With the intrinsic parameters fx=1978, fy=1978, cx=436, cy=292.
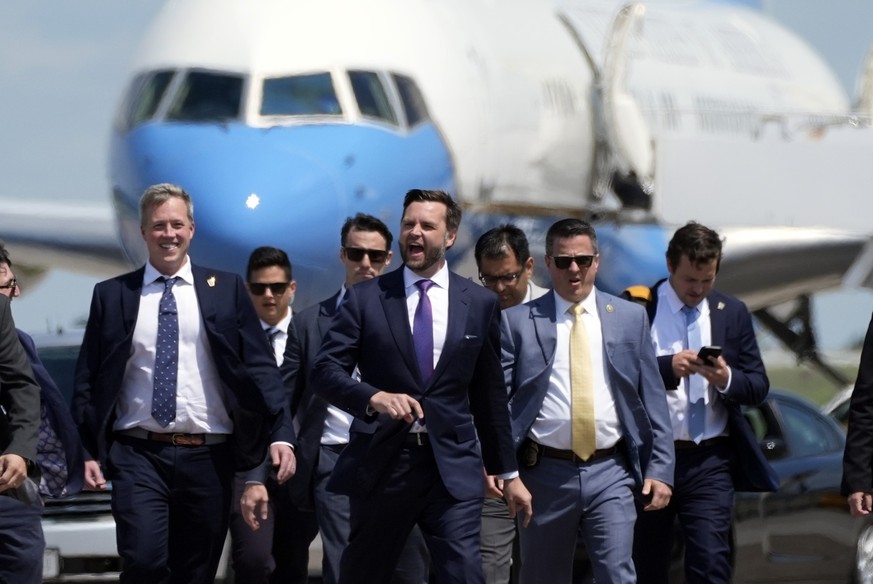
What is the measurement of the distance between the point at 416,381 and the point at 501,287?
2038 mm

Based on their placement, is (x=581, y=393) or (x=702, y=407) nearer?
(x=581, y=393)

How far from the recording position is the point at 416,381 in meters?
6.99

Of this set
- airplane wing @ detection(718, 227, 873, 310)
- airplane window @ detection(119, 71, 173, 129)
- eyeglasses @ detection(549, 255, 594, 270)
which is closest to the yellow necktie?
eyeglasses @ detection(549, 255, 594, 270)

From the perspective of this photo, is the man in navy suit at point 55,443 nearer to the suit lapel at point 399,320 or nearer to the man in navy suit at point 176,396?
the man in navy suit at point 176,396

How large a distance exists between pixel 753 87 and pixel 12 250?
930 centimetres

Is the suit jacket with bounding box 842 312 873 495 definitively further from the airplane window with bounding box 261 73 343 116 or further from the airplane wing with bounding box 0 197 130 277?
the airplane wing with bounding box 0 197 130 277

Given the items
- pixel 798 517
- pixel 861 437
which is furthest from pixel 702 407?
pixel 798 517

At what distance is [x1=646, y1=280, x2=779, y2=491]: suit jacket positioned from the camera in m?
8.33

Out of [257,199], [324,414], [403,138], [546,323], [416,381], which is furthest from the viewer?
[403,138]

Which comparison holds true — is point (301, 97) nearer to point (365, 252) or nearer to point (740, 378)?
point (365, 252)

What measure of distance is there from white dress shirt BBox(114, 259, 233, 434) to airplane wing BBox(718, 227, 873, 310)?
1188 cm

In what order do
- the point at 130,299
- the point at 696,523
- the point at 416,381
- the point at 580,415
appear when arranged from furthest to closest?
the point at 696,523
the point at 580,415
the point at 130,299
the point at 416,381

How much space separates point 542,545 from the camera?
7.73m

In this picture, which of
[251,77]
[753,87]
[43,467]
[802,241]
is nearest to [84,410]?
[43,467]
